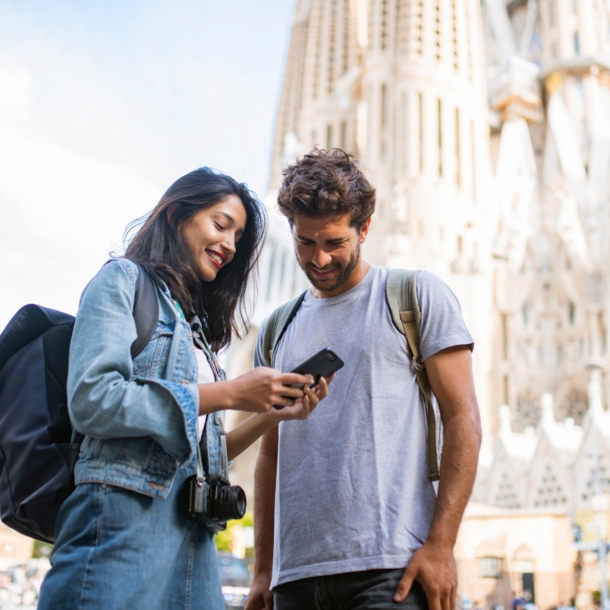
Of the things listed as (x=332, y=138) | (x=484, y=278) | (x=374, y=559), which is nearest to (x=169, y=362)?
(x=374, y=559)

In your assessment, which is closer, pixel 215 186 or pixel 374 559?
pixel 374 559

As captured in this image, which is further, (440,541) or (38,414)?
(440,541)

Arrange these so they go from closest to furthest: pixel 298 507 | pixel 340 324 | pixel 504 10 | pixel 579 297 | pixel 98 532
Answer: pixel 98 532
pixel 298 507
pixel 340 324
pixel 579 297
pixel 504 10

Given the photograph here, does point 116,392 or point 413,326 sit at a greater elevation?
point 413,326

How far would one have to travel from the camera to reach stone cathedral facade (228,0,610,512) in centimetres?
1967

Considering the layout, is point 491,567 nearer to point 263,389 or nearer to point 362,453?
point 362,453

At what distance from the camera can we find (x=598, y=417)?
57.6ft

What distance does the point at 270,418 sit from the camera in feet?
5.60

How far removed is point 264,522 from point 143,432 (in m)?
0.75

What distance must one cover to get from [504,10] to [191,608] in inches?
1451

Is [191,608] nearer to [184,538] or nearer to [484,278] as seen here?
[184,538]

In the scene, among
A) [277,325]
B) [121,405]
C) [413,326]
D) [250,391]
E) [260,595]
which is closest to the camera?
[121,405]

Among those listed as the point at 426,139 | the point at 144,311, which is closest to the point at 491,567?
the point at 426,139

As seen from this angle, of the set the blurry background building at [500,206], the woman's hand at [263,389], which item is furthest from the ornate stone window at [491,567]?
the woman's hand at [263,389]
